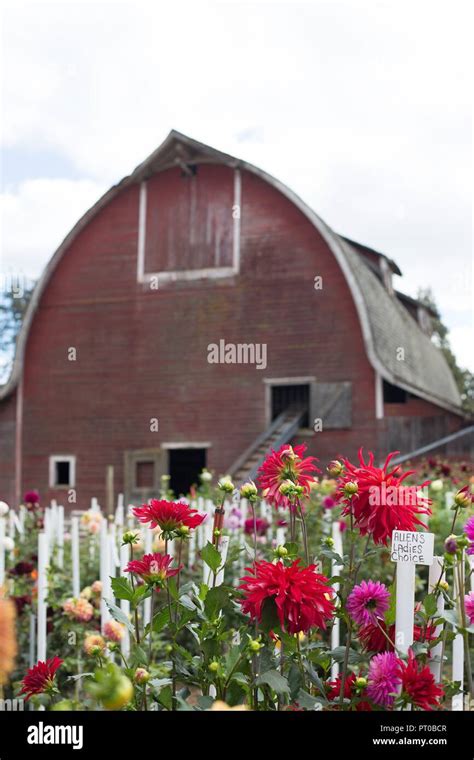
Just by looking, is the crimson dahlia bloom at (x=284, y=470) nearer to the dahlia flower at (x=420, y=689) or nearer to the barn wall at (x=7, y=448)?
the dahlia flower at (x=420, y=689)

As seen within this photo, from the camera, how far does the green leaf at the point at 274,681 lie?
1289 mm

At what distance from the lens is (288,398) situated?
47.4ft

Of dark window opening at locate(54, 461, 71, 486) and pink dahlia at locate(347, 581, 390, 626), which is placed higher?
dark window opening at locate(54, 461, 71, 486)

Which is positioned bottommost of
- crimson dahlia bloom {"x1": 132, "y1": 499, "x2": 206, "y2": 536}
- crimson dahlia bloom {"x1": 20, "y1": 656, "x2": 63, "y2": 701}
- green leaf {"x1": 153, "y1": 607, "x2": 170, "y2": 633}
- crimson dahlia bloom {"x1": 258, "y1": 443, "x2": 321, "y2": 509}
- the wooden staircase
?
crimson dahlia bloom {"x1": 20, "y1": 656, "x2": 63, "y2": 701}

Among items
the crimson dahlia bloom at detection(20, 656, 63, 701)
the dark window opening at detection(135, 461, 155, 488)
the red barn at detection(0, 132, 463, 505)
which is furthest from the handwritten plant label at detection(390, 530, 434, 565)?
the dark window opening at detection(135, 461, 155, 488)

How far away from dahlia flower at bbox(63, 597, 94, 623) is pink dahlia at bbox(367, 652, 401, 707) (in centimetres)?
247

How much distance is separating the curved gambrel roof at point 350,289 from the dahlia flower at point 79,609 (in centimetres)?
1013

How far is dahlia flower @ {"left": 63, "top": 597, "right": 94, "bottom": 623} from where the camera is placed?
362 centimetres

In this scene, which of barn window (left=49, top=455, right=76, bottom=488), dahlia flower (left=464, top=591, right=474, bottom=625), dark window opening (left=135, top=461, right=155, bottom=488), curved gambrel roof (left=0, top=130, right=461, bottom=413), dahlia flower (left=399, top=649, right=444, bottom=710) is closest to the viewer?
dahlia flower (left=399, top=649, right=444, bottom=710)

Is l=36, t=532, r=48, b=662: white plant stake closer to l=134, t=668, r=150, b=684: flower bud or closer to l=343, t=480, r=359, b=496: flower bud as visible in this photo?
l=134, t=668, r=150, b=684: flower bud

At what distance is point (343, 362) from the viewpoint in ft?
45.1
